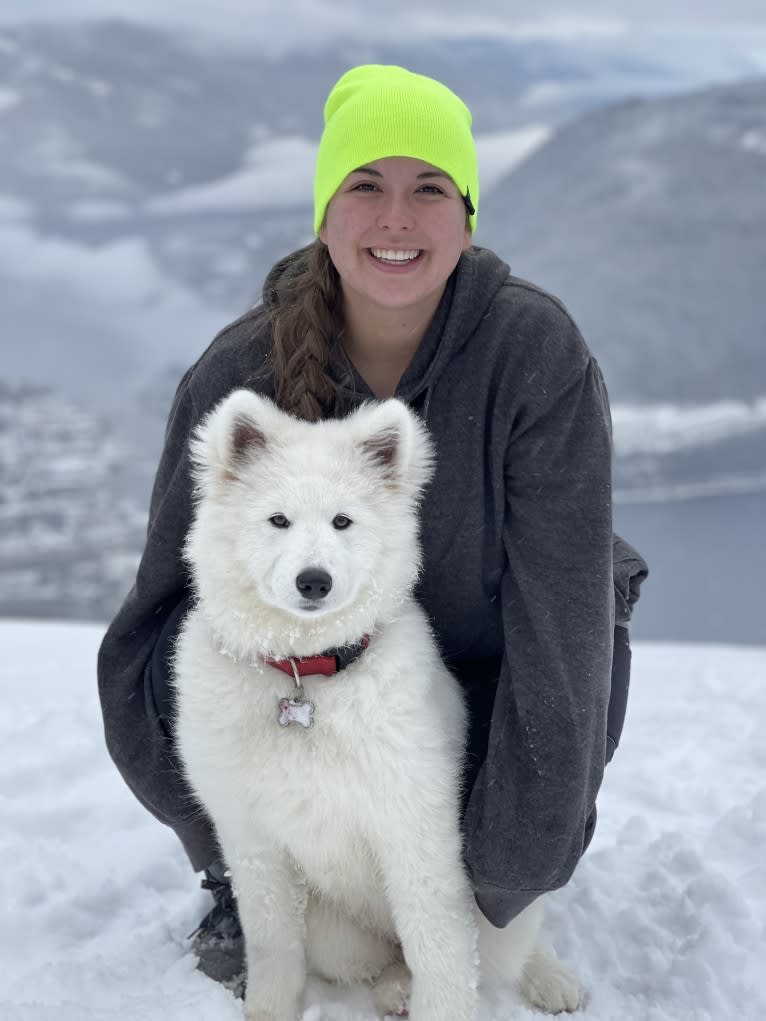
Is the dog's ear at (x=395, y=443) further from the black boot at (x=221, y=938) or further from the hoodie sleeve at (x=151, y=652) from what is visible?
the black boot at (x=221, y=938)

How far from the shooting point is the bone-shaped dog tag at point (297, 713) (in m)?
1.94

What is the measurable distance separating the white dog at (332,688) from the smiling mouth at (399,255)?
31 centimetres

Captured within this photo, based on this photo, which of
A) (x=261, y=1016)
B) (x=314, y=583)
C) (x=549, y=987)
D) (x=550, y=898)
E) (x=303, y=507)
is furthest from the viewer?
(x=550, y=898)

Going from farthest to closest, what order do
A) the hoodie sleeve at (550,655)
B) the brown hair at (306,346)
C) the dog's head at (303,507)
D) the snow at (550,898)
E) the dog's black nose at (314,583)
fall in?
the snow at (550,898) → the brown hair at (306,346) → the hoodie sleeve at (550,655) → the dog's head at (303,507) → the dog's black nose at (314,583)

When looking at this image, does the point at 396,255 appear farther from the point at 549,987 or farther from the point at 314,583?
the point at 549,987

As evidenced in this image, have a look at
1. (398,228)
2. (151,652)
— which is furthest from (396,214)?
(151,652)

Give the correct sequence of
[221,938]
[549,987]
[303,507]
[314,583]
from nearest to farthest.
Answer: [314,583] → [303,507] → [549,987] → [221,938]

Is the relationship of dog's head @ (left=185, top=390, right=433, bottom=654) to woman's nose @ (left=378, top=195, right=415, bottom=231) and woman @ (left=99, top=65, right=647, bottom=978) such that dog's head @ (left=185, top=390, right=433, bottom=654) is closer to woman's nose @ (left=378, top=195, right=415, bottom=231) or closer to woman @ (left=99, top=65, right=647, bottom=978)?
woman @ (left=99, top=65, right=647, bottom=978)

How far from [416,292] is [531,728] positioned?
93cm

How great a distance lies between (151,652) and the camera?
2.44 meters

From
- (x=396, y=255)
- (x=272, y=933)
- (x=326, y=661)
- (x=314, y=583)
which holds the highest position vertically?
(x=396, y=255)

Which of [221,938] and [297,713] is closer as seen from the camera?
[297,713]

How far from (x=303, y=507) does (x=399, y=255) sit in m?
0.59

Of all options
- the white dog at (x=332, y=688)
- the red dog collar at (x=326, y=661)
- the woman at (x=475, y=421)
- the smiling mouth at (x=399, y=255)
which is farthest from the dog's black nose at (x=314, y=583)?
the smiling mouth at (x=399, y=255)
